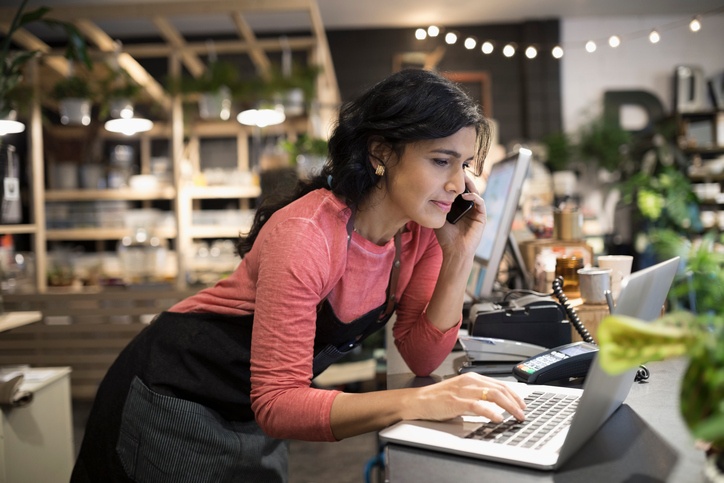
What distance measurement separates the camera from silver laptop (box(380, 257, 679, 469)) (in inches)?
31.6

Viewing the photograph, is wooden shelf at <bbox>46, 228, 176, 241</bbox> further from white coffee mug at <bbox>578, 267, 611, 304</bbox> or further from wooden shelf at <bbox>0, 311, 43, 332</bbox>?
white coffee mug at <bbox>578, 267, 611, 304</bbox>

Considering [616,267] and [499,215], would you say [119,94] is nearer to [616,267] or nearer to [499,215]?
[499,215]

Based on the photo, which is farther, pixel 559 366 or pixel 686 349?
pixel 559 366

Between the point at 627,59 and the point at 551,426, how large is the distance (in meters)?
8.09

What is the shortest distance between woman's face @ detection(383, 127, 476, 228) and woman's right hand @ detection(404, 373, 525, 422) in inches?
16.8

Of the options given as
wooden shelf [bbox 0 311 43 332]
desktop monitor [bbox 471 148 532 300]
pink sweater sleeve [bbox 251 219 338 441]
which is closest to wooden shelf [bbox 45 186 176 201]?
wooden shelf [bbox 0 311 43 332]

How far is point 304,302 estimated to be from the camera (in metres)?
1.18

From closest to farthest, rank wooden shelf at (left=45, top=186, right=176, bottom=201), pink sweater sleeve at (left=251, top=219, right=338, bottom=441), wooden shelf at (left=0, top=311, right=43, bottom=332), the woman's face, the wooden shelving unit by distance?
pink sweater sleeve at (left=251, top=219, right=338, bottom=441)
the woman's face
wooden shelf at (left=0, top=311, right=43, bottom=332)
the wooden shelving unit
wooden shelf at (left=45, top=186, right=176, bottom=201)

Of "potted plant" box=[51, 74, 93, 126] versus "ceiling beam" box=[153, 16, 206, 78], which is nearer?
"ceiling beam" box=[153, 16, 206, 78]

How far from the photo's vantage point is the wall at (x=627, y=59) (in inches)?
317

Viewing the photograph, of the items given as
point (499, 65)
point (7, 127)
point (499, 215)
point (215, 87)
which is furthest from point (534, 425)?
point (499, 65)

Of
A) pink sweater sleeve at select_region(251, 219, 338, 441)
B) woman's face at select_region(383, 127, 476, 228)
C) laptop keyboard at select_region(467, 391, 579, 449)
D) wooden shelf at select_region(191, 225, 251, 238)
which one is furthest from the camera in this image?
wooden shelf at select_region(191, 225, 251, 238)

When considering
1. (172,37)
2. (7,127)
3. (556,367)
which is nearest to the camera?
(556,367)

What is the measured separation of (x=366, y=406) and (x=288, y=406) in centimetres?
14
